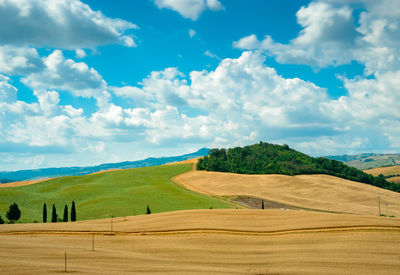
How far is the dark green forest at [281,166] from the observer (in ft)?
455

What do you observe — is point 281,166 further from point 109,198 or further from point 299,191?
point 109,198

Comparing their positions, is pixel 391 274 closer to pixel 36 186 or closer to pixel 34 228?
pixel 34 228

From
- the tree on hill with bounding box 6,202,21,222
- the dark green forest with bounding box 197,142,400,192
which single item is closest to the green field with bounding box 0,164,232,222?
the tree on hill with bounding box 6,202,21,222

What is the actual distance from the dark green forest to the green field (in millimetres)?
29808

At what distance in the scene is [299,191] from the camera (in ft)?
323

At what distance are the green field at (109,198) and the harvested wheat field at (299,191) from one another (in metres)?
9.01

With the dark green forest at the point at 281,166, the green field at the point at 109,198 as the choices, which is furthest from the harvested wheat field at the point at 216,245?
the dark green forest at the point at 281,166

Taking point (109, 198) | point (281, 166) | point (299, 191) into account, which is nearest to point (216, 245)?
point (109, 198)

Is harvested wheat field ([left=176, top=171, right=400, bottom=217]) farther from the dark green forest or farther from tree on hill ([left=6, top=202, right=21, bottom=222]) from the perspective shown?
tree on hill ([left=6, top=202, right=21, bottom=222])

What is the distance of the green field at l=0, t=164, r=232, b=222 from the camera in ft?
243

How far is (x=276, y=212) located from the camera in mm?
45062

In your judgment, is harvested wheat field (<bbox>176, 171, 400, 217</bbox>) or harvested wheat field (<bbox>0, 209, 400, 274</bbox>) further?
harvested wheat field (<bbox>176, 171, 400, 217</bbox>)

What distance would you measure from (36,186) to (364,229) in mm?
107789

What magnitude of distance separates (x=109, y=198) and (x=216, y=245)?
58.5 meters
